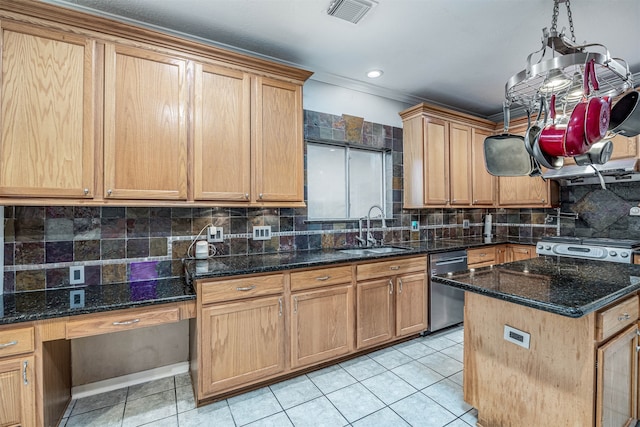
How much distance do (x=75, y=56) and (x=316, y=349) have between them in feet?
8.18

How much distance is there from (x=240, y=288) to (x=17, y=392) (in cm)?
115

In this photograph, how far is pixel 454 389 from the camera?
2160mm

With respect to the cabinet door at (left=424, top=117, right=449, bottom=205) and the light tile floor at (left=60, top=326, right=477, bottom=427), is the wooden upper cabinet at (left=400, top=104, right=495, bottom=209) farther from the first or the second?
the light tile floor at (left=60, top=326, right=477, bottom=427)

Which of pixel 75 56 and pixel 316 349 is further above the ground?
pixel 75 56

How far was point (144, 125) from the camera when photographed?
78.0 inches

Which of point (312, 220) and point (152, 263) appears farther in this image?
point (312, 220)

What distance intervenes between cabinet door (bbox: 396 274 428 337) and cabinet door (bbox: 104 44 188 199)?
6.70 ft

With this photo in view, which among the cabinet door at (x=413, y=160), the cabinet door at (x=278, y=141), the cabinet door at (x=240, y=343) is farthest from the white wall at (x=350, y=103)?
the cabinet door at (x=240, y=343)

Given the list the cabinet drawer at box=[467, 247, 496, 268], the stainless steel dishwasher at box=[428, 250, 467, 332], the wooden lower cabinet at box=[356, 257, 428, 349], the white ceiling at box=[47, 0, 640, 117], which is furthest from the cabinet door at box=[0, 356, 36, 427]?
the cabinet drawer at box=[467, 247, 496, 268]

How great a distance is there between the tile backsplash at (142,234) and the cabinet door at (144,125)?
37cm

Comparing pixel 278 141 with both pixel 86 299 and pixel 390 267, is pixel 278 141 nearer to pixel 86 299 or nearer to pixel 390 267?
pixel 390 267

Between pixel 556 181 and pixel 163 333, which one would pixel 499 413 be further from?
pixel 556 181

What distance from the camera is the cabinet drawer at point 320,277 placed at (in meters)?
2.26

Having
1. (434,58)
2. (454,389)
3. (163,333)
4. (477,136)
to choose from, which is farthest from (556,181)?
(163,333)
